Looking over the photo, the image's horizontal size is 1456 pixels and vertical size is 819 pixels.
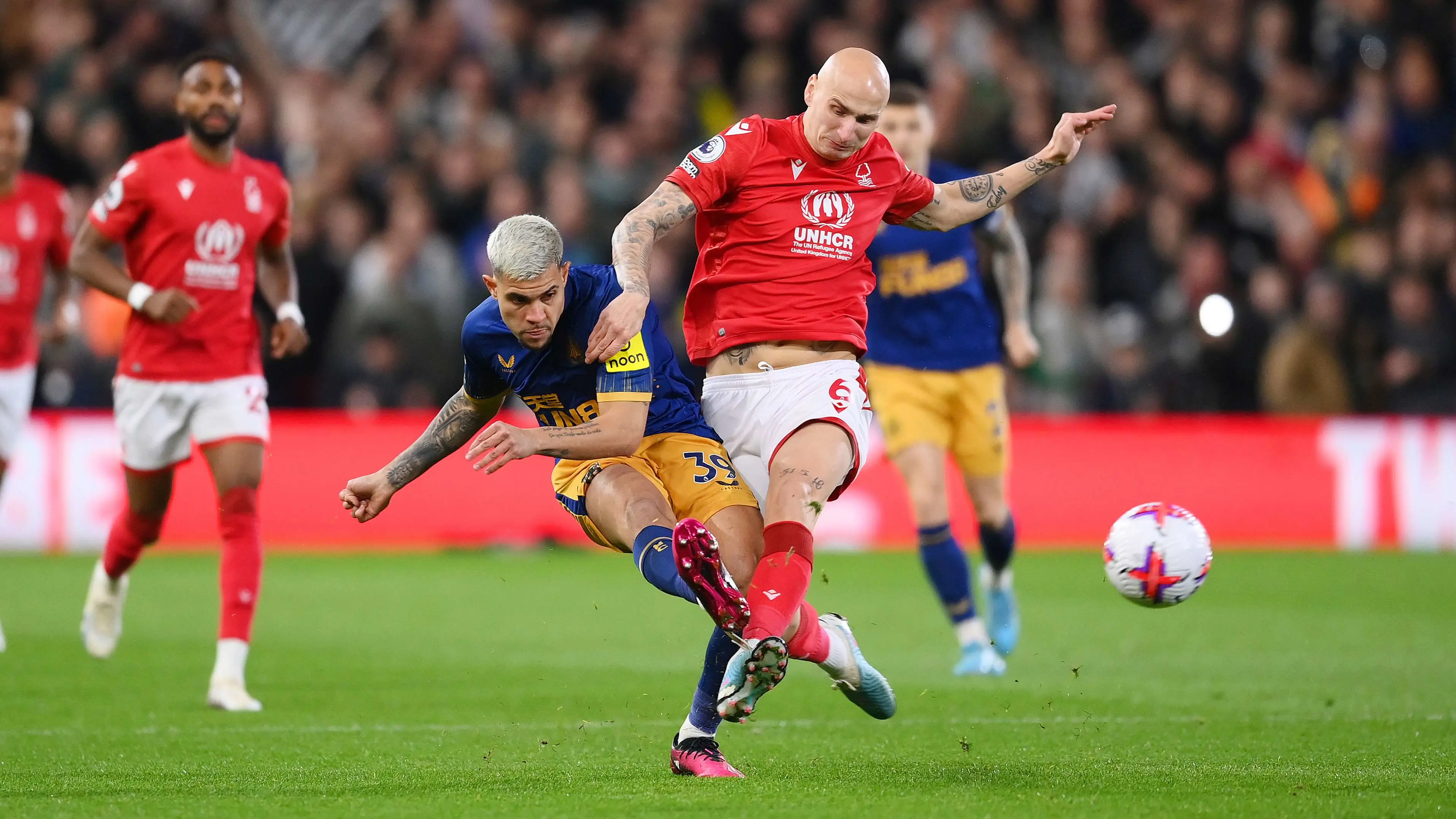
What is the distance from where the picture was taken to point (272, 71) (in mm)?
17609

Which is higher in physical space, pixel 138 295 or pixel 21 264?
pixel 138 295

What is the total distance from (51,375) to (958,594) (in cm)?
929

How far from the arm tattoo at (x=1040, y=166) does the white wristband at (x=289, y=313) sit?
3.47 m

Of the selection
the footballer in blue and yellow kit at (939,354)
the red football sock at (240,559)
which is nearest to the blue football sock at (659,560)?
the red football sock at (240,559)

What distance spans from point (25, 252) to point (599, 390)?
221 inches

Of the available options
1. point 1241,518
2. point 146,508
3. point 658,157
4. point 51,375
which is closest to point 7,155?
point 146,508

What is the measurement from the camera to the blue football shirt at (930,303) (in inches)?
372

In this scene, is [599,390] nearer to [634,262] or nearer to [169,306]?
[634,262]

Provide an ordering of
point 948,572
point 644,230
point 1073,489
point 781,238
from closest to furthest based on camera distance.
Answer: point 644,230
point 781,238
point 948,572
point 1073,489

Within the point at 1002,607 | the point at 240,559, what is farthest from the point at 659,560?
the point at 1002,607

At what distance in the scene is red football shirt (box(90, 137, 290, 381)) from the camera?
795cm

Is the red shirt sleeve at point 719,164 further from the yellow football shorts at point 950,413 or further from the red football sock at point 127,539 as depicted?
the red football sock at point 127,539

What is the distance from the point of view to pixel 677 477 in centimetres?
613

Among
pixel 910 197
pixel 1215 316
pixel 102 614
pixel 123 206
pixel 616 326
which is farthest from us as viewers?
pixel 1215 316
